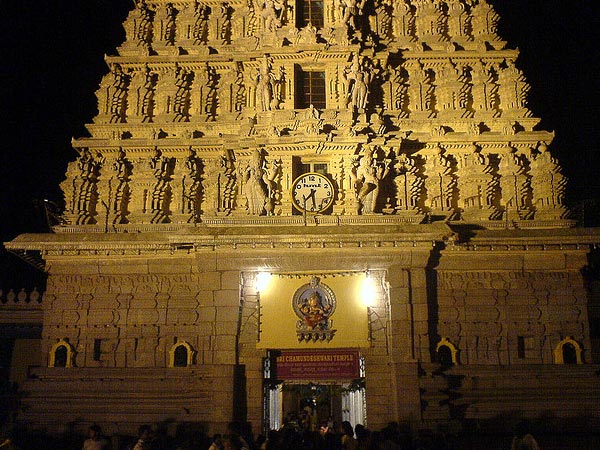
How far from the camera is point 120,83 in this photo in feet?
82.3

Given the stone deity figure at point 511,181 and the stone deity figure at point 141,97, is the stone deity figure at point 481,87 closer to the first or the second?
the stone deity figure at point 511,181

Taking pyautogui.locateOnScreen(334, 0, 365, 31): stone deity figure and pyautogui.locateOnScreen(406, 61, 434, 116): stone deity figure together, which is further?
pyautogui.locateOnScreen(334, 0, 365, 31): stone deity figure

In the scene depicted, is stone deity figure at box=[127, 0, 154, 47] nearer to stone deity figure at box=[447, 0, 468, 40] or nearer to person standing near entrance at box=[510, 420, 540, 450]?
stone deity figure at box=[447, 0, 468, 40]

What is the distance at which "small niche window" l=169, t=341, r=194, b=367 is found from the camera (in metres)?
20.8

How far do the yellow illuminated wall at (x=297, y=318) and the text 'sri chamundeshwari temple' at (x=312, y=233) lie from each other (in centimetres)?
5

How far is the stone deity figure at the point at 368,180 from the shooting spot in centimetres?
2200

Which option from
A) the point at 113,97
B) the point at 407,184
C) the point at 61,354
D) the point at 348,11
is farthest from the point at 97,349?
the point at 348,11

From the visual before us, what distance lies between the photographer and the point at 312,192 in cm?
2214

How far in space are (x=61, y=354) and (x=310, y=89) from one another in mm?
14326

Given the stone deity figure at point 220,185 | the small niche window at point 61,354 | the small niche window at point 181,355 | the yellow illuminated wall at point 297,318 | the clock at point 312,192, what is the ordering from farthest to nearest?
the stone deity figure at point 220,185
the clock at point 312,192
the small niche window at point 61,354
the small niche window at point 181,355
the yellow illuminated wall at point 297,318

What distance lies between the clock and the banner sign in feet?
17.6

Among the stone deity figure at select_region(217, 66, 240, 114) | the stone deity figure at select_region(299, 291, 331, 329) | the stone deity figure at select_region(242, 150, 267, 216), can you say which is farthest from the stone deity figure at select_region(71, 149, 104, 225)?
the stone deity figure at select_region(299, 291, 331, 329)

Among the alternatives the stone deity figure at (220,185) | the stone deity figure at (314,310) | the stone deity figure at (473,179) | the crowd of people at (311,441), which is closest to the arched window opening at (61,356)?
the stone deity figure at (220,185)

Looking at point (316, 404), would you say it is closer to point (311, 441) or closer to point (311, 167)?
point (311, 167)
